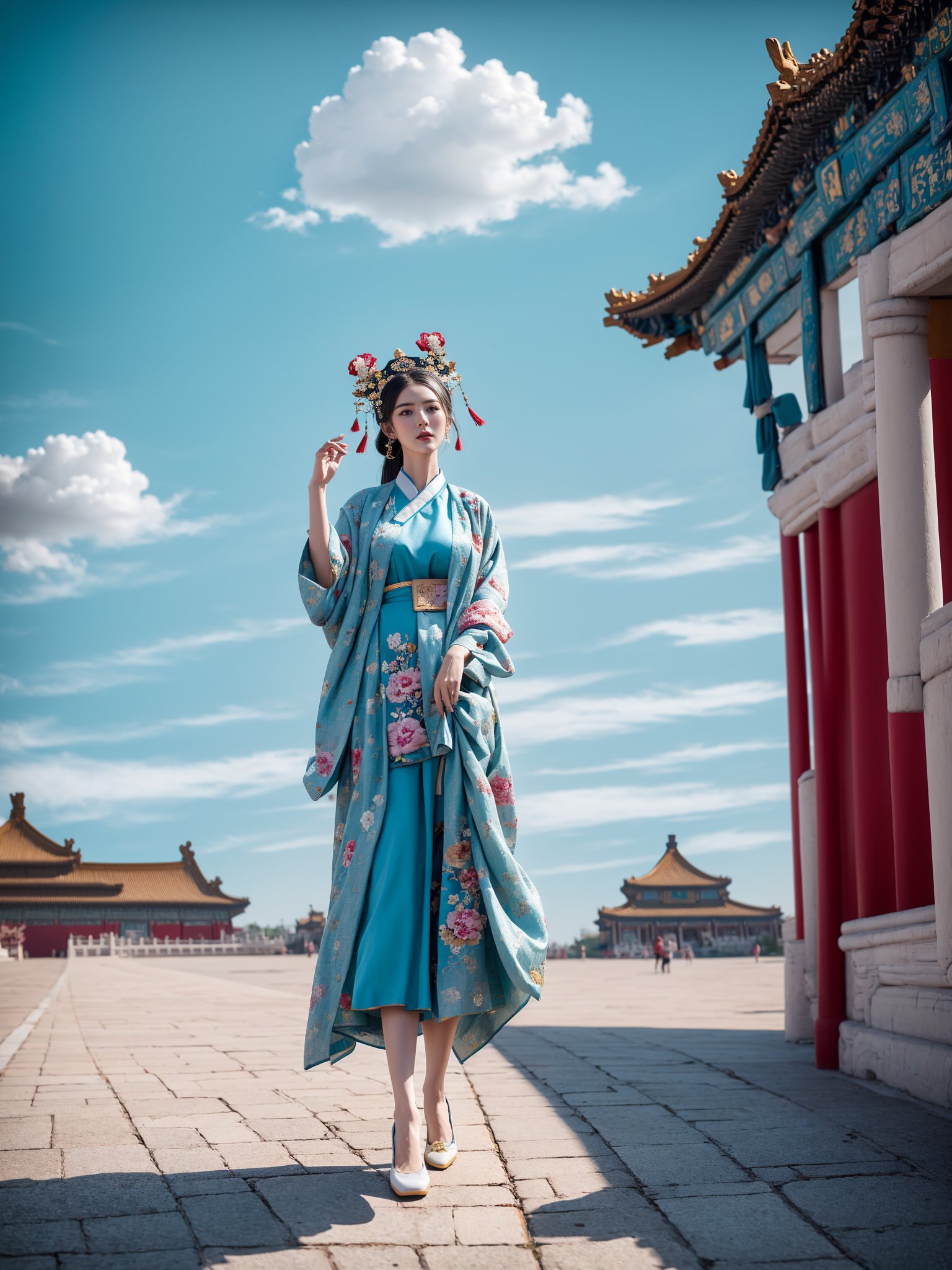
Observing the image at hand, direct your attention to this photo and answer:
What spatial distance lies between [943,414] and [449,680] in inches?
113

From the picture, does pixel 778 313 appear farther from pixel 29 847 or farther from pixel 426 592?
pixel 29 847

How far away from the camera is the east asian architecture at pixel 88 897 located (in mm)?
48250

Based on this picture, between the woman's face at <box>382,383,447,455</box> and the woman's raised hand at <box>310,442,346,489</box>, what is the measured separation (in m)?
0.24

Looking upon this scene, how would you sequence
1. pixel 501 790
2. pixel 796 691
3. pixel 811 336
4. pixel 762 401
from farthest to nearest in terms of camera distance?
pixel 762 401 < pixel 796 691 < pixel 811 336 < pixel 501 790

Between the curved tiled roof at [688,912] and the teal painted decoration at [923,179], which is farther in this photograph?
the curved tiled roof at [688,912]

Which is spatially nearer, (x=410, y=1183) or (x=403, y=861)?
(x=410, y=1183)

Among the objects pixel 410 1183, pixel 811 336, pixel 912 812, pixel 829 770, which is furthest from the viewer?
pixel 811 336

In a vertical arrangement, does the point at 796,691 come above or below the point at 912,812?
above

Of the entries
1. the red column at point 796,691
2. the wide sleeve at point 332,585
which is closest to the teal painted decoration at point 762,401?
the red column at point 796,691

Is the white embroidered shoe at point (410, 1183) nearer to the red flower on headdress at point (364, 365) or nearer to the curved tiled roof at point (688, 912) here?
the red flower on headdress at point (364, 365)

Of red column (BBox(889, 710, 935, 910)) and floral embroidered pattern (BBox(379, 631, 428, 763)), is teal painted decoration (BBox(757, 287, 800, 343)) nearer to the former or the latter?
red column (BBox(889, 710, 935, 910))

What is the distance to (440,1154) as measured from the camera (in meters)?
2.94

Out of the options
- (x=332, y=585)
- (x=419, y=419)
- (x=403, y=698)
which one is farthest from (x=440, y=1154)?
(x=419, y=419)

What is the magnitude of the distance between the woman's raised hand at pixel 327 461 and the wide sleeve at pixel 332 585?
138mm
